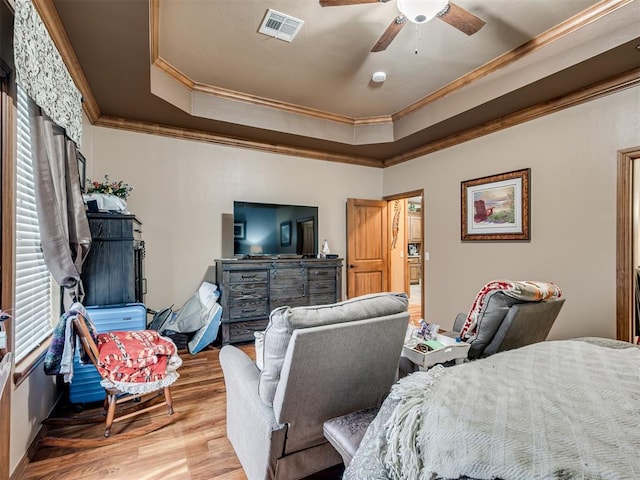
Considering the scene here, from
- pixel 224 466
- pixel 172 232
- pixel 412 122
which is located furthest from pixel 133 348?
pixel 412 122

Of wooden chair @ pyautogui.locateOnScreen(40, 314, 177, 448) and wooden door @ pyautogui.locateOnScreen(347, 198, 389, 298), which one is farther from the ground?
wooden door @ pyautogui.locateOnScreen(347, 198, 389, 298)

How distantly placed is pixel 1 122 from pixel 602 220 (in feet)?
14.9

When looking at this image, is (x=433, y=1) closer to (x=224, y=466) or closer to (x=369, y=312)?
(x=369, y=312)

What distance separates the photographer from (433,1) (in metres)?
2.06

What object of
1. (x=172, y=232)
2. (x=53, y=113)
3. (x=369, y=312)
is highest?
(x=53, y=113)

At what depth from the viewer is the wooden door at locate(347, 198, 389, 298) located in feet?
17.5

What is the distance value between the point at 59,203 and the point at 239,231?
2283 mm

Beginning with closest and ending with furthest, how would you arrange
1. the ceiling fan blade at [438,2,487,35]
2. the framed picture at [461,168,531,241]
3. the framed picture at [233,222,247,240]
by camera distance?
the ceiling fan blade at [438,2,487,35] → the framed picture at [461,168,531,241] → the framed picture at [233,222,247,240]

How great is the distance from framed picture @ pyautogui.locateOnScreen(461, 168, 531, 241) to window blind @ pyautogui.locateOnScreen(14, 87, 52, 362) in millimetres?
4392

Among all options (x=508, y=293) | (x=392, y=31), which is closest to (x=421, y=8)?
(x=392, y=31)

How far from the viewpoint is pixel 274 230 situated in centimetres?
455

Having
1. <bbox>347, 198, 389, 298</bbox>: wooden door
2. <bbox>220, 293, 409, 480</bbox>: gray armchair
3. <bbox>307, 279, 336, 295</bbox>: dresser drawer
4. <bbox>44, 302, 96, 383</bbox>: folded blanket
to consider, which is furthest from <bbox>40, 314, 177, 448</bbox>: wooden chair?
<bbox>347, 198, 389, 298</bbox>: wooden door

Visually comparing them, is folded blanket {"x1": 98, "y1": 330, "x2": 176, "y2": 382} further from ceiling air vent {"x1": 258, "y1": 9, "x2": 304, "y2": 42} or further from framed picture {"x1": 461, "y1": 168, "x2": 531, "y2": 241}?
framed picture {"x1": 461, "y1": 168, "x2": 531, "y2": 241}

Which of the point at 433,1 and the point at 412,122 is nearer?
the point at 433,1
